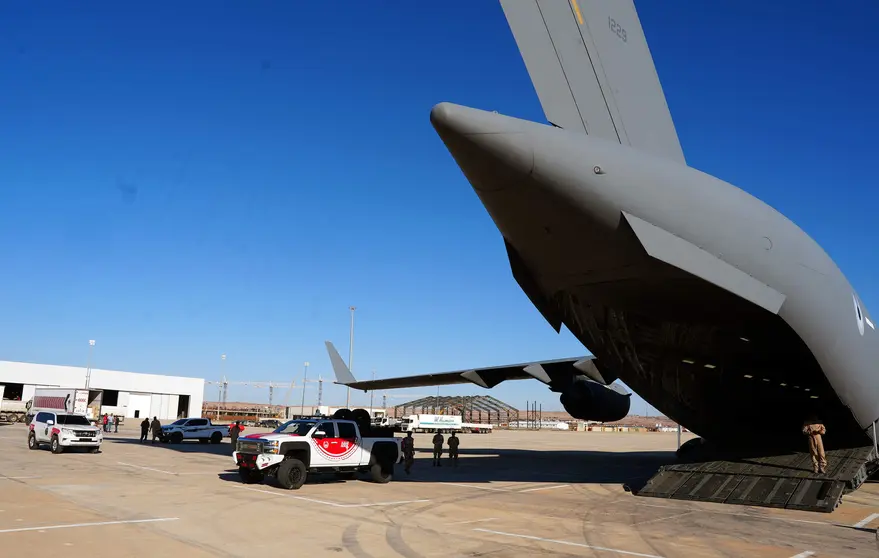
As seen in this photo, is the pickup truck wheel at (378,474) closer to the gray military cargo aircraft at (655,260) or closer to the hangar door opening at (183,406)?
the gray military cargo aircraft at (655,260)

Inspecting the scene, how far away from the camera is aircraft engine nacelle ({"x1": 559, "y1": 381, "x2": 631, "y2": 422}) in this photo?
61.8ft

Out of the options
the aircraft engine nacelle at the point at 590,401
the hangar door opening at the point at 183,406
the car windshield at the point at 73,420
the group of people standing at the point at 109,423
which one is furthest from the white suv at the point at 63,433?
the hangar door opening at the point at 183,406

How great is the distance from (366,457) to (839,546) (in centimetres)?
953

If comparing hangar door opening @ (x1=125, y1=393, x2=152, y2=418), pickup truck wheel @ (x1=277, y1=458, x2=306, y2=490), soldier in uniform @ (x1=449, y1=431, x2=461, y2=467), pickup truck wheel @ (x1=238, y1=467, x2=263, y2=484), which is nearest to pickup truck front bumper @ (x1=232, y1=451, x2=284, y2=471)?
pickup truck wheel @ (x1=277, y1=458, x2=306, y2=490)

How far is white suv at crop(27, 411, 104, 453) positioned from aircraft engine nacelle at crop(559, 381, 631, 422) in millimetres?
15615

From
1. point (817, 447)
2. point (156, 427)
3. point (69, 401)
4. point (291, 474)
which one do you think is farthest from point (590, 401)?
point (69, 401)

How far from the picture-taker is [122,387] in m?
66.9

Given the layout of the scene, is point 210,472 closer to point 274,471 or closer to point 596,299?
point 274,471

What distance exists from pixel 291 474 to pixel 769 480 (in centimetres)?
963

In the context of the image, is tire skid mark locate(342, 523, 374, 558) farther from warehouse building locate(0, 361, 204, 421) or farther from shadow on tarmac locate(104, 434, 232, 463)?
warehouse building locate(0, 361, 204, 421)

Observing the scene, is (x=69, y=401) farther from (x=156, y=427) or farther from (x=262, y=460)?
(x=262, y=460)

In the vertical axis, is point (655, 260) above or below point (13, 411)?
above

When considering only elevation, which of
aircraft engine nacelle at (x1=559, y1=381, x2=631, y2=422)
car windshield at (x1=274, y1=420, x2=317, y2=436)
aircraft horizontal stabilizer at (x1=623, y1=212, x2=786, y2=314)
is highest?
aircraft horizontal stabilizer at (x1=623, y1=212, x2=786, y2=314)

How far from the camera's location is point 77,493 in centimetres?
1130
